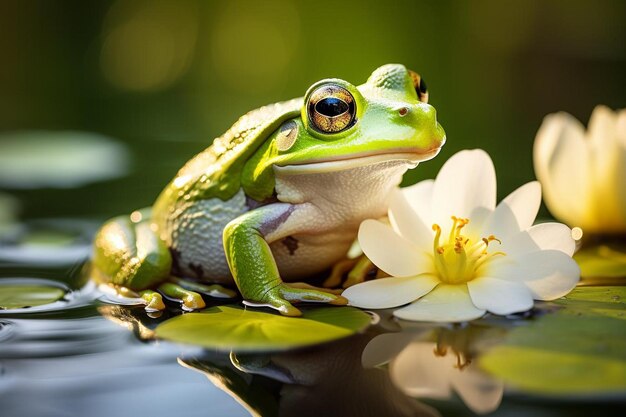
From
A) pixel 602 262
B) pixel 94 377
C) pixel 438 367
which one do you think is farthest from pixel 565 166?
pixel 94 377

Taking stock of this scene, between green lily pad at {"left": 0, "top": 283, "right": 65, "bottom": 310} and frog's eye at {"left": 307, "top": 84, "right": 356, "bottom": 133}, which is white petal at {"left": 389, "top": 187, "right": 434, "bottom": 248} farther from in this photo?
green lily pad at {"left": 0, "top": 283, "right": 65, "bottom": 310}

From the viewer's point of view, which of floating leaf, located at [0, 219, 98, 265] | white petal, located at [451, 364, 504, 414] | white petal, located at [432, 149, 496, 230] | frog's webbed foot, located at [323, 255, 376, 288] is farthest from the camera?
floating leaf, located at [0, 219, 98, 265]

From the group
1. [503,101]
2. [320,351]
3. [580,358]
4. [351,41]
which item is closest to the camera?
[580,358]

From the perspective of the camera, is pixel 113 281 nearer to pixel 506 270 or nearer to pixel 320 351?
pixel 320 351

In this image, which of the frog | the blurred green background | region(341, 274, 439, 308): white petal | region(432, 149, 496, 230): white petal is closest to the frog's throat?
the frog

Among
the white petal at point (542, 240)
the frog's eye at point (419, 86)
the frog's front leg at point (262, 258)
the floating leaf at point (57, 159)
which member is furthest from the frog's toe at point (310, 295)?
the floating leaf at point (57, 159)

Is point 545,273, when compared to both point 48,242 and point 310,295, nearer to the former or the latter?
point 310,295

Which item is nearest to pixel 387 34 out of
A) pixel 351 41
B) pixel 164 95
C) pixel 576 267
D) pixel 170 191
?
pixel 351 41
